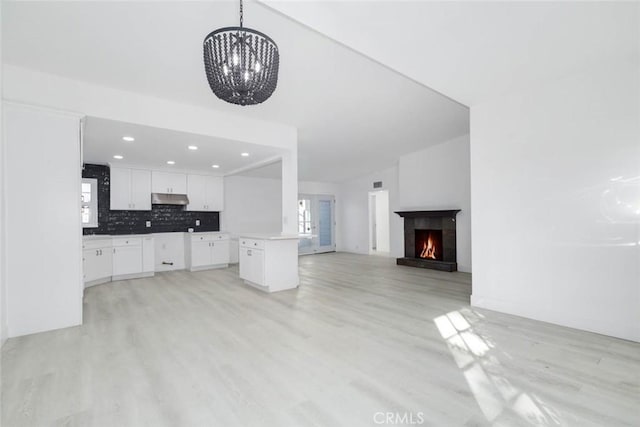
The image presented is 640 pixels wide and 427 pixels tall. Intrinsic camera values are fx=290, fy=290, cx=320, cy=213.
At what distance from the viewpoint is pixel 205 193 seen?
23.3 ft

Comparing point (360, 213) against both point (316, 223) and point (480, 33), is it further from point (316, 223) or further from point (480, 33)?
point (480, 33)

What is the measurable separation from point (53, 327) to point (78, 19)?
301 centimetres

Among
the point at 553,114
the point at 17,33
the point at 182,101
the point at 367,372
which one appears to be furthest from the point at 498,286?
the point at 17,33

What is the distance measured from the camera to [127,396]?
1903 millimetres

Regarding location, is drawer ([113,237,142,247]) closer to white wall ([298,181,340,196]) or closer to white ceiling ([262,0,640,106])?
white wall ([298,181,340,196])

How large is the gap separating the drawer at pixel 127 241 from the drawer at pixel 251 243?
7.32 feet

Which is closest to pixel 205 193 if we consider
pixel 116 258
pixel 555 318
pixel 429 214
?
pixel 116 258

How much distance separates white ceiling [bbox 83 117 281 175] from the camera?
381 cm

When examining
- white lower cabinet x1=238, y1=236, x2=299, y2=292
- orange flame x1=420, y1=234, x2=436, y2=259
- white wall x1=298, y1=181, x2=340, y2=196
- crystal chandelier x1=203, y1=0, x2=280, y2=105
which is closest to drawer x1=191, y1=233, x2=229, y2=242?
white lower cabinet x1=238, y1=236, x2=299, y2=292

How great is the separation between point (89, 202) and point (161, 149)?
228 centimetres

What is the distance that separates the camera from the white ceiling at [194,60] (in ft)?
7.56

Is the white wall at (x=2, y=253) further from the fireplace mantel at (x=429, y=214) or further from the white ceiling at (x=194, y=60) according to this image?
the fireplace mantel at (x=429, y=214)

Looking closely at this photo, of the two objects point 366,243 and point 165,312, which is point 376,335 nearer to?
point 165,312

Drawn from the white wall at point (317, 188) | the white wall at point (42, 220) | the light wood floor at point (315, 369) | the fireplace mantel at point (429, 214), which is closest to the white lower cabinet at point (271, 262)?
the light wood floor at point (315, 369)
